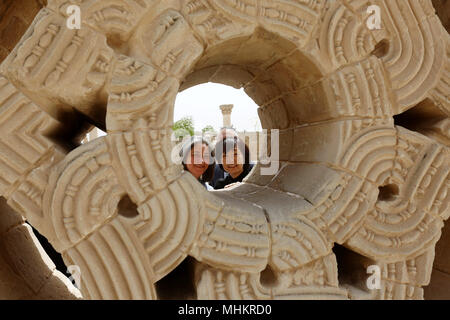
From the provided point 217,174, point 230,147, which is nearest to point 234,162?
point 230,147

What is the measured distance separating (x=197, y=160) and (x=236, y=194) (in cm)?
113

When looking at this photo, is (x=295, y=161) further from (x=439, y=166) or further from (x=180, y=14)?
(x=180, y=14)

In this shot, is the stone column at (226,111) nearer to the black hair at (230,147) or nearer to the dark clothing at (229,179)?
the dark clothing at (229,179)

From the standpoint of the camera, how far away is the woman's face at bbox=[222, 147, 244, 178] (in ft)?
12.1

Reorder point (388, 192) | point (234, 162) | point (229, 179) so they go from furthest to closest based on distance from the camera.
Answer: point (229, 179)
point (234, 162)
point (388, 192)

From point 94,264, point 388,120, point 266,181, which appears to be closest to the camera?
point 94,264

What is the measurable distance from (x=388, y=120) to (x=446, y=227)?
1215mm

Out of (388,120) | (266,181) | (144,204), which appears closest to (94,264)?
(144,204)

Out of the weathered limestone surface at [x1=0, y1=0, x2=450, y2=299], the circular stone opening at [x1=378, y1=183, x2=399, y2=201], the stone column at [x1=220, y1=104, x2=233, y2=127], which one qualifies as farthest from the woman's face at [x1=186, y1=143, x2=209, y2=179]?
the stone column at [x1=220, y1=104, x2=233, y2=127]

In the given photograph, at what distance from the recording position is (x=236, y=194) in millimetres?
2369

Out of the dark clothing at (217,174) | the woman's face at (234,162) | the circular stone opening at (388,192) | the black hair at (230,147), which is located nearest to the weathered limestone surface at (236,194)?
the circular stone opening at (388,192)

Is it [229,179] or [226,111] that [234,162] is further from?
[226,111]

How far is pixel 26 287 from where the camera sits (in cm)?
236

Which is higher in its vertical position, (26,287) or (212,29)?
(212,29)
